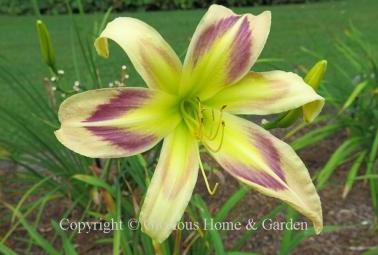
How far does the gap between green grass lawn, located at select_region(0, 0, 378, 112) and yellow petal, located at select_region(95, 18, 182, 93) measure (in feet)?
10.6

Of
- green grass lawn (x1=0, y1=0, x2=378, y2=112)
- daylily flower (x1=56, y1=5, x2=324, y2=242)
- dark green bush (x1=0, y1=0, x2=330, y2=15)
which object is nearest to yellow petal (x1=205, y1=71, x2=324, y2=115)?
daylily flower (x1=56, y1=5, x2=324, y2=242)

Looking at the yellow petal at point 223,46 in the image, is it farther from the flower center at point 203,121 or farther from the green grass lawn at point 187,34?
the green grass lawn at point 187,34

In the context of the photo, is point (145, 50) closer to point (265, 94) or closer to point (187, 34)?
point (265, 94)

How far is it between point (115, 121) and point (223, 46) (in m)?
0.21

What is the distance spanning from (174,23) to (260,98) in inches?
242

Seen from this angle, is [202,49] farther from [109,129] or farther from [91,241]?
[91,241]

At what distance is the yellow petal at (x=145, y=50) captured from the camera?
39.5 inches

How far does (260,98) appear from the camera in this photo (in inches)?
42.9

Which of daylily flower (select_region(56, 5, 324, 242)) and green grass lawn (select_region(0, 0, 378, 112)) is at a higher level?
daylily flower (select_region(56, 5, 324, 242))

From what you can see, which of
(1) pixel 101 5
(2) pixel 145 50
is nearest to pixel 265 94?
(2) pixel 145 50

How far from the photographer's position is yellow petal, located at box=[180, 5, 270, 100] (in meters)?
1.06

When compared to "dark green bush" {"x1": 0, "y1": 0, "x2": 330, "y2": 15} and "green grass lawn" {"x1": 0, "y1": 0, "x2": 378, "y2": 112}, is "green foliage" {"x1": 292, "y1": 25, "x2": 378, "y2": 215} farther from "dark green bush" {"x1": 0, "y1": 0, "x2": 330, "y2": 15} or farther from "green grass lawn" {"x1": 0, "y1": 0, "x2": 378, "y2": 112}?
"dark green bush" {"x1": 0, "y1": 0, "x2": 330, "y2": 15}

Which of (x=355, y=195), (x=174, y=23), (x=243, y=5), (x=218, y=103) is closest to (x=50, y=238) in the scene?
(x=355, y=195)

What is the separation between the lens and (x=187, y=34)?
6.47 metres
